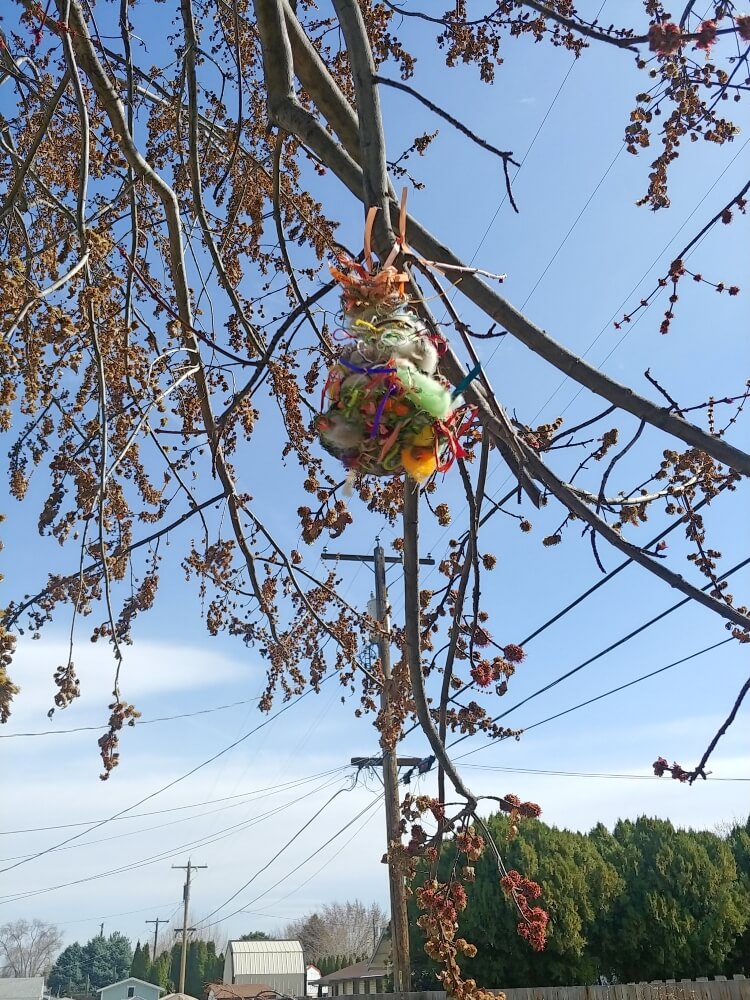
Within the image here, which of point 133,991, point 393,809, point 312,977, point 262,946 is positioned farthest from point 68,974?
point 393,809

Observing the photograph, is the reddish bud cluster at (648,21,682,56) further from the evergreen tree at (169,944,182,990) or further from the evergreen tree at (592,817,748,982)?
the evergreen tree at (169,944,182,990)

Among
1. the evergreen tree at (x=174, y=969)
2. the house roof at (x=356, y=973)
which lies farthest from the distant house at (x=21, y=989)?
the house roof at (x=356, y=973)

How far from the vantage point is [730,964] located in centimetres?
1084

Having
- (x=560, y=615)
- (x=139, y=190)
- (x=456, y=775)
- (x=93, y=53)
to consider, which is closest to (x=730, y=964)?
(x=560, y=615)

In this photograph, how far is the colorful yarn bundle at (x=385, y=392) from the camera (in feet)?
5.41

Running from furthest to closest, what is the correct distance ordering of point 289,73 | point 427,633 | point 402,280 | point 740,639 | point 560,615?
point 560,615 < point 427,633 < point 289,73 < point 740,639 < point 402,280

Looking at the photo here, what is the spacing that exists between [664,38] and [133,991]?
175ft

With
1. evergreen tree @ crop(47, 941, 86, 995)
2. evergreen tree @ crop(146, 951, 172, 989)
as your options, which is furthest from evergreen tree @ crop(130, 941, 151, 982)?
evergreen tree @ crop(47, 941, 86, 995)

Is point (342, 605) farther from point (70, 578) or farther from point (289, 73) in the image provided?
point (289, 73)

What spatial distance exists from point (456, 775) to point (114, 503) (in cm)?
204

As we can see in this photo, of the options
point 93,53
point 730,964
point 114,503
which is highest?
point 93,53

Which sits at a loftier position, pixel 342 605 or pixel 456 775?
pixel 342 605

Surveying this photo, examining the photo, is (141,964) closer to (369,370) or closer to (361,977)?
(361,977)

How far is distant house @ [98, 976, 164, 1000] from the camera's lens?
43.7 m
